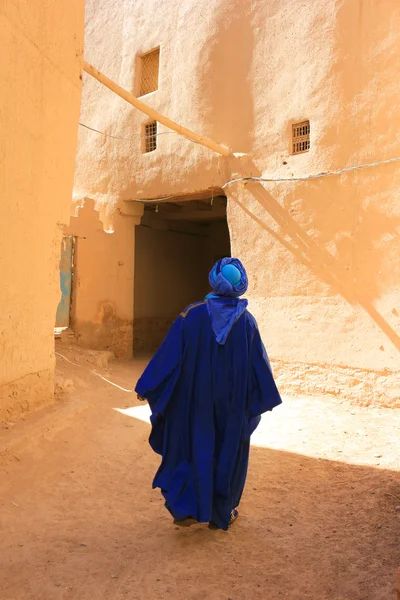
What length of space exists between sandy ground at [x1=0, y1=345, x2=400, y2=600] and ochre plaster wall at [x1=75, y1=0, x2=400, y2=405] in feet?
4.79

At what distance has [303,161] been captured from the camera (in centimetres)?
708

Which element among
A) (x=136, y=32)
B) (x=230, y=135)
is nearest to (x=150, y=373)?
(x=230, y=135)

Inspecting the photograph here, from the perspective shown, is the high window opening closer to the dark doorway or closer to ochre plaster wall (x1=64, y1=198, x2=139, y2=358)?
ochre plaster wall (x1=64, y1=198, x2=139, y2=358)

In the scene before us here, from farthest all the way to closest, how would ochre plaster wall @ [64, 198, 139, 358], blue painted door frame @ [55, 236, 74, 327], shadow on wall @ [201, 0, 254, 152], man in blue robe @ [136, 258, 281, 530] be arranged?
ochre plaster wall @ [64, 198, 139, 358]
blue painted door frame @ [55, 236, 74, 327]
shadow on wall @ [201, 0, 254, 152]
man in blue robe @ [136, 258, 281, 530]

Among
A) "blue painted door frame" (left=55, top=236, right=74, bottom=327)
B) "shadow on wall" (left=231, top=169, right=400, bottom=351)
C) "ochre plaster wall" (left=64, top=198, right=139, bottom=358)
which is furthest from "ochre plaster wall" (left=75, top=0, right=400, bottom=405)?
"blue painted door frame" (left=55, top=236, right=74, bottom=327)

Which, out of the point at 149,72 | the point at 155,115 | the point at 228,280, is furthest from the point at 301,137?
the point at 228,280

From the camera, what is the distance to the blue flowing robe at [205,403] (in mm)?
2949

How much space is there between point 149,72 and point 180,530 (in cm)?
832

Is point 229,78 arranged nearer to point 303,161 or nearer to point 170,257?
point 303,161

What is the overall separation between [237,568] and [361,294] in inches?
179

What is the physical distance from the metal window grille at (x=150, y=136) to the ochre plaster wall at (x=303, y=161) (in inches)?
10.7

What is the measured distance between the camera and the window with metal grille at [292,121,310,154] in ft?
23.4

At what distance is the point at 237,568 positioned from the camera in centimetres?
261

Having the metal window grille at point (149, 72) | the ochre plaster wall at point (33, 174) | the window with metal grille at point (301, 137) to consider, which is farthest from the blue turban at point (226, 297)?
the metal window grille at point (149, 72)
